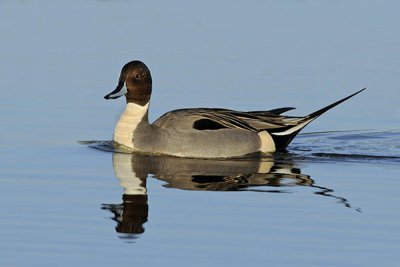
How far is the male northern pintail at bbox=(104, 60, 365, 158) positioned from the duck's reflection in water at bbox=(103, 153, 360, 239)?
0.18m

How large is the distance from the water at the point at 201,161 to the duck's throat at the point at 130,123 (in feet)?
0.53

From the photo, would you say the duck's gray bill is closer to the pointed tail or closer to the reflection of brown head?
the pointed tail

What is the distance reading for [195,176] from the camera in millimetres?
12133

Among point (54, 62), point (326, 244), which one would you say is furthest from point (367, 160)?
point (54, 62)

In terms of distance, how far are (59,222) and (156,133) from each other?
3.87 meters

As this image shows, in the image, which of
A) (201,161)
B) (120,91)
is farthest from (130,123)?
(201,161)

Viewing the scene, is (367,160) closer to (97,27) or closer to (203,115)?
(203,115)

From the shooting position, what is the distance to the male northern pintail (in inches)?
529

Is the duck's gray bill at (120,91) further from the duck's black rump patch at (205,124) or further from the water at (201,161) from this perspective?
the duck's black rump patch at (205,124)

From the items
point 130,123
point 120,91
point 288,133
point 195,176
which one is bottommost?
point 195,176

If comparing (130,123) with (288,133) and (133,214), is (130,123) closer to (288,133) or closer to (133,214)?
(288,133)

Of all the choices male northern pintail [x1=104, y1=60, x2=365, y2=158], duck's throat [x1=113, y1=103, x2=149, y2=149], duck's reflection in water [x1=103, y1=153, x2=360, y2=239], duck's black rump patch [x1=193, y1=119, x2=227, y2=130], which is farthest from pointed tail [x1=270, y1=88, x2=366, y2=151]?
duck's throat [x1=113, y1=103, x2=149, y2=149]

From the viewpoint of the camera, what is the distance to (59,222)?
9750 millimetres

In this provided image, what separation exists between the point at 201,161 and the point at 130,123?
103 cm
